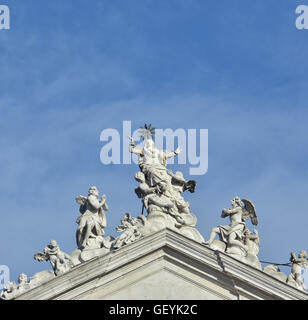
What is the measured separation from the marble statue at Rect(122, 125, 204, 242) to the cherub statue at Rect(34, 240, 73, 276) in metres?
2.24

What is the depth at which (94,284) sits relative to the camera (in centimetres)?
5969

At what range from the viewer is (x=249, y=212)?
6225 cm

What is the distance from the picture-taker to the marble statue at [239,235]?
199 ft

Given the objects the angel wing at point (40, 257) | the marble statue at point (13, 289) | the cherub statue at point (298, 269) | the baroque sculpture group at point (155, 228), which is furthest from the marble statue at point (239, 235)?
the marble statue at point (13, 289)

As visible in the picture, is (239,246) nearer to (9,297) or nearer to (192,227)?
(192,227)

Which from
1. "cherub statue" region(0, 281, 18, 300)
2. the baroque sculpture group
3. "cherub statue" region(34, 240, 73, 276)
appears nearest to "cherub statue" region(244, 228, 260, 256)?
the baroque sculpture group

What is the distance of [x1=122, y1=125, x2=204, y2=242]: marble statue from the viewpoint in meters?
61.2

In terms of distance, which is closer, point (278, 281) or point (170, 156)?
point (278, 281)

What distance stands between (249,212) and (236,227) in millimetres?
1036

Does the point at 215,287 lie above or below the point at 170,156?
A: below

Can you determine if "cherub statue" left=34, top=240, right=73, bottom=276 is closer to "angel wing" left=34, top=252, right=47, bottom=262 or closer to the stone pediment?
"angel wing" left=34, top=252, right=47, bottom=262

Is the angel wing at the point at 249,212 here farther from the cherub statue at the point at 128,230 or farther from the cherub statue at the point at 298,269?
the cherub statue at the point at 128,230

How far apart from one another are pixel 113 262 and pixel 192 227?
2.90 metres
